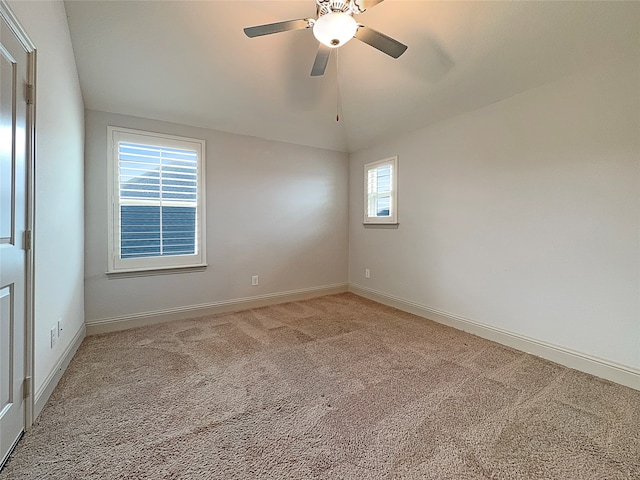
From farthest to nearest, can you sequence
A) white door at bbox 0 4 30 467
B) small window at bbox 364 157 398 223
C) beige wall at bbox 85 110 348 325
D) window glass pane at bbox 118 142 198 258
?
small window at bbox 364 157 398 223
window glass pane at bbox 118 142 198 258
beige wall at bbox 85 110 348 325
white door at bbox 0 4 30 467

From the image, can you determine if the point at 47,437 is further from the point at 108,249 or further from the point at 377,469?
the point at 108,249

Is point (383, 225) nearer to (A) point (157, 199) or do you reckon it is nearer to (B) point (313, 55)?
(B) point (313, 55)

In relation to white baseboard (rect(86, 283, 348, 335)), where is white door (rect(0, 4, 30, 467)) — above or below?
above

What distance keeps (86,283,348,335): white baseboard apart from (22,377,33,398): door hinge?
4.84 feet

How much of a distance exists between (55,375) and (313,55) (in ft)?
11.2

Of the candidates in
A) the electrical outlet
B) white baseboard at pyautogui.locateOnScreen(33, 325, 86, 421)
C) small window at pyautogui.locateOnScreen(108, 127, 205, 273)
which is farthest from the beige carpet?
small window at pyautogui.locateOnScreen(108, 127, 205, 273)

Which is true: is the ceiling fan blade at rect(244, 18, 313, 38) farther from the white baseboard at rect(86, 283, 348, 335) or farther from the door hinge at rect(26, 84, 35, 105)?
the white baseboard at rect(86, 283, 348, 335)

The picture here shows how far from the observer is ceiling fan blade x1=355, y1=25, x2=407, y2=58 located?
1.83 m

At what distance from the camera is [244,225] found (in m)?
3.70

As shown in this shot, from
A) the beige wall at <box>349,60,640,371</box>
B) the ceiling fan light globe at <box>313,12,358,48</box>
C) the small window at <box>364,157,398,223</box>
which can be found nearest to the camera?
the ceiling fan light globe at <box>313,12,358,48</box>

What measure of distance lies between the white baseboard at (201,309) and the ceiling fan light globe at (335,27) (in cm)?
302

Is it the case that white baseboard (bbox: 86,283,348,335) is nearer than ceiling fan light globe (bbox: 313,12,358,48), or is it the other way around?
ceiling fan light globe (bbox: 313,12,358,48)

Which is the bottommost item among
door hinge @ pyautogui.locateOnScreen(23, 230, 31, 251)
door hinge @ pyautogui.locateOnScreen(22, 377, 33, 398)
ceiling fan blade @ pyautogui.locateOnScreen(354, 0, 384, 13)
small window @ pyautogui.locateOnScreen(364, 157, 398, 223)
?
door hinge @ pyautogui.locateOnScreen(22, 377, 33, 398)

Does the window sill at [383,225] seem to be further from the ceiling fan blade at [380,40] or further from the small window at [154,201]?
the small window at [154,201]
